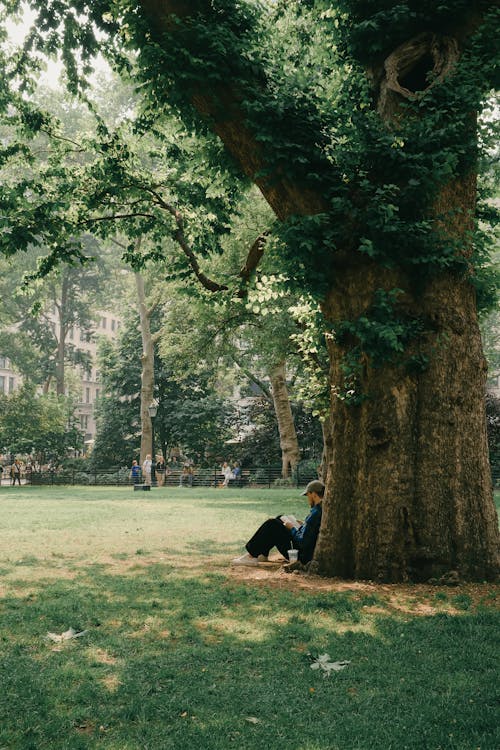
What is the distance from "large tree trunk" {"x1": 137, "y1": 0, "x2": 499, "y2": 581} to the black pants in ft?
3.14

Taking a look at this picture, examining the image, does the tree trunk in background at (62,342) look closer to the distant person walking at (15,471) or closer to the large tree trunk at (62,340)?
the large tree trunk at (62,340)

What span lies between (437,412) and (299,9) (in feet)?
25.5

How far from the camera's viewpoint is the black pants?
926 centimetres

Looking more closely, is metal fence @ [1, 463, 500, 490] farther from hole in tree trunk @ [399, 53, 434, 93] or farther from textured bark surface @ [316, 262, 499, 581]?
hole in tree trunk @ [399, 53, 434, 93]

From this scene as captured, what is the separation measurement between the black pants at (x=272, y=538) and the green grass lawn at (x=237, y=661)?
33cm

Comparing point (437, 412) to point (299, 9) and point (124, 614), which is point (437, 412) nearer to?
point (124, 614)

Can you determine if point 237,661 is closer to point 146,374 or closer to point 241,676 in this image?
point 241,676

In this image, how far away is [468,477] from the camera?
25.6 ft

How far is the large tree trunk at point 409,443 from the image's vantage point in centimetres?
766

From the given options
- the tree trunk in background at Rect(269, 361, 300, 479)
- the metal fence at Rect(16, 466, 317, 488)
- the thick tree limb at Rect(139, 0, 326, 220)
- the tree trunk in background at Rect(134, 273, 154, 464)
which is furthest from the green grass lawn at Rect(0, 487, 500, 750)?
the tree trunk in background at Rect(134, 273, 154, 464)

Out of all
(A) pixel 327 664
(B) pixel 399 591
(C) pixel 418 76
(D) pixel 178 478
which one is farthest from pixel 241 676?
(D) pixel 178 478

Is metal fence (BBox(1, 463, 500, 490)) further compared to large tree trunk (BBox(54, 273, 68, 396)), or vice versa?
large tree trunk (BBox(54, 273, 68, 396))

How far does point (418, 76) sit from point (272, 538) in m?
6.27

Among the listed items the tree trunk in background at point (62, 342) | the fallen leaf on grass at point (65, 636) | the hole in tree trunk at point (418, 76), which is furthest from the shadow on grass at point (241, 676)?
the tree trunk in background at point (62, 342)
